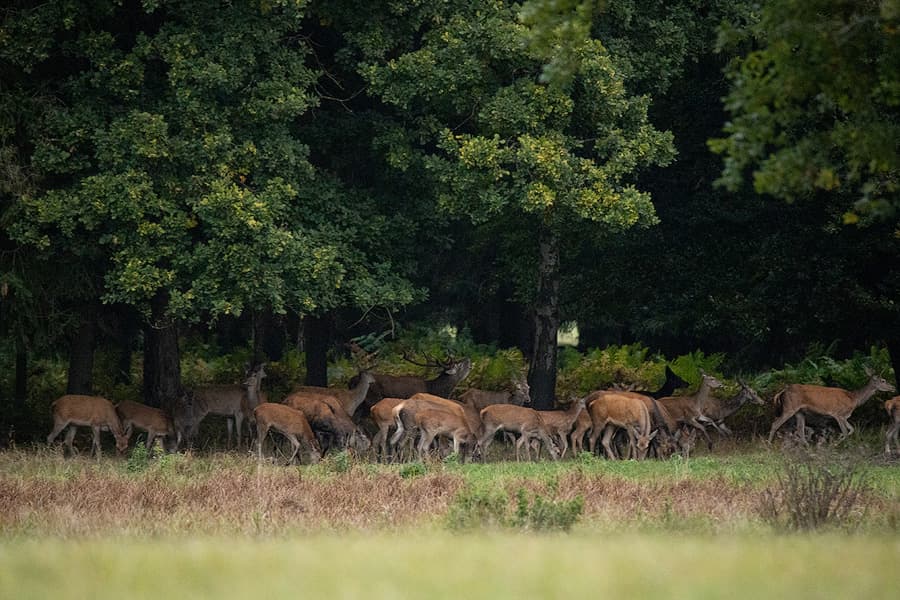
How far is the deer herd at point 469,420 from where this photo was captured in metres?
23.3

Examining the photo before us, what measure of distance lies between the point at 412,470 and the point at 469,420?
481 centimetres

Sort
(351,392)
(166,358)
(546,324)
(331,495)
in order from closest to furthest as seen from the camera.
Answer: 1. (331,495)
2. (546,324)
3. (166,358)
4. (351,392)

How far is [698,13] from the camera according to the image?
2708 cm

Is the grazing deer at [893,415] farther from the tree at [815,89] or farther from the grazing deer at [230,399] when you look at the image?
the grazing deer at [230,399]

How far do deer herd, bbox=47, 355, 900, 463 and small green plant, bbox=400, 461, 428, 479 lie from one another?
2245 mm

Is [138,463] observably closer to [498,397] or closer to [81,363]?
[81,363]

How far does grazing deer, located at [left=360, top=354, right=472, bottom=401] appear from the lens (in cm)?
2850

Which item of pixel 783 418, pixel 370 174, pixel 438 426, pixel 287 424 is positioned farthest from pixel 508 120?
pixel 783 418

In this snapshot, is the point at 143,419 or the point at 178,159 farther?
the point at 143,419

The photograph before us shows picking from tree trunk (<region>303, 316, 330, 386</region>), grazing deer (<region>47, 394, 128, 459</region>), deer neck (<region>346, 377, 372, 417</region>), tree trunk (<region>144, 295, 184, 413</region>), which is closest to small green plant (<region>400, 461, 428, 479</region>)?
grazing deer (<region>47, 394, 128, 459</region>)

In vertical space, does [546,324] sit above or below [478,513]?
above

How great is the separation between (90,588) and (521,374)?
23866 mm

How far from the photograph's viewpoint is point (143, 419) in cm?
2552

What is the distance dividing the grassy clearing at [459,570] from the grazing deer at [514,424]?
12.5m
